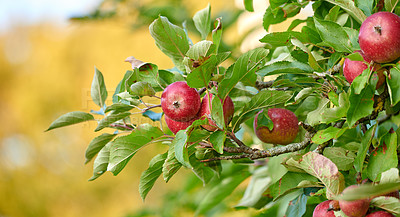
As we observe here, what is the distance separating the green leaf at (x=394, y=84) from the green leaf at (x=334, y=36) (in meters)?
0.05

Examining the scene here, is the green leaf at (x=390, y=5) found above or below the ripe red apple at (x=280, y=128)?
above

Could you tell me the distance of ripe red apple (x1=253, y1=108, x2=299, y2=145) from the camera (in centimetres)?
51

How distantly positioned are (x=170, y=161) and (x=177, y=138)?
33mm

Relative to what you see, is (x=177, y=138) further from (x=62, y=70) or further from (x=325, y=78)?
(x=62, y=70)

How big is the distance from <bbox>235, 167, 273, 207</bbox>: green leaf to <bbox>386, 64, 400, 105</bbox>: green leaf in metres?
0.33

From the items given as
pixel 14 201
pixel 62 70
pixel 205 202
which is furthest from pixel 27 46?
pixel 205 202

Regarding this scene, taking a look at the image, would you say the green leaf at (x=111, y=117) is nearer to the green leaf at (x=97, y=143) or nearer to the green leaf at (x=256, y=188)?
the green leaf at (x=97, y=143)

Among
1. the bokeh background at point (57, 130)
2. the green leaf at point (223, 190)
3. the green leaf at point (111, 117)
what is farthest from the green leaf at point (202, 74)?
the bokeh background at point (57, 130)

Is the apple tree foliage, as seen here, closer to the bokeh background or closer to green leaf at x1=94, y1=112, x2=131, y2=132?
green leaf at x1=94, y1=112, x2=131, y2=132

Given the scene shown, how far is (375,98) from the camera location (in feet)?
1.42

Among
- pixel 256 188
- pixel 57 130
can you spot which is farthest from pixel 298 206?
pixel 57 130

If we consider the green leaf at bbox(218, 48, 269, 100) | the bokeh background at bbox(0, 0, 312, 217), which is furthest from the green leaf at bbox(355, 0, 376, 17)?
the bokeh background at bbox(0, 0, 312, 217)

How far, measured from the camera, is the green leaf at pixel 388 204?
0.35m

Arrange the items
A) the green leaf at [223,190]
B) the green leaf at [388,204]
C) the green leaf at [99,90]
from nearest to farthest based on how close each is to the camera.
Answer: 1. the green leaf at [388,204]
2. the green leaf at [99,90]
3. the green leaf at [223,190]
